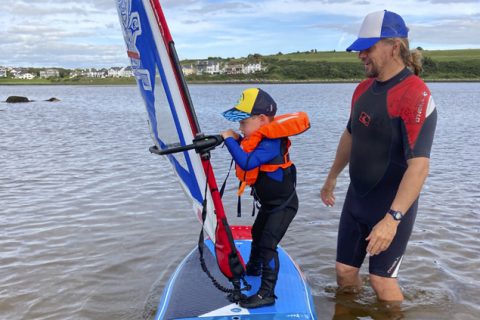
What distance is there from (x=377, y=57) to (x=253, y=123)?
1.07m

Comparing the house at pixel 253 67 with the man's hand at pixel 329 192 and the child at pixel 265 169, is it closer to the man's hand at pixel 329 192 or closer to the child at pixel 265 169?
the man's hand at pixel 329 192

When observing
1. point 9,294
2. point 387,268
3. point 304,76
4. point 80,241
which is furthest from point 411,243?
point 304,76

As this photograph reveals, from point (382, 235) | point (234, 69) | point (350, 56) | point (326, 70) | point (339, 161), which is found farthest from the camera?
point (234, 69)

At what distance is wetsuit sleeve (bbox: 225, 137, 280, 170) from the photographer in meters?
3.45

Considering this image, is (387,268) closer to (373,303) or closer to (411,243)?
(373,303)

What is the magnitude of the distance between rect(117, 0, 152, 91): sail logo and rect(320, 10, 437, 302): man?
158 cm

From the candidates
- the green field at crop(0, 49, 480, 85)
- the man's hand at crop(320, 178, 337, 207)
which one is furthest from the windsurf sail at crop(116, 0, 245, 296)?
the green field at crop(0, 49, 480, 85)

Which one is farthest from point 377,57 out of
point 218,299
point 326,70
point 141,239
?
point 326,70

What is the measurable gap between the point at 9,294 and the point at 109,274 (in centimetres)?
112

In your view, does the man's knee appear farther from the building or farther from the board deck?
the building

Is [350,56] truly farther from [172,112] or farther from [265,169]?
[172,112]

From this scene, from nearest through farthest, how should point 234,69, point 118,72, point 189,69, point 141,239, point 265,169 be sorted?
point 265,169, point 141,239, point 189,69, point 234,69, point 118,72

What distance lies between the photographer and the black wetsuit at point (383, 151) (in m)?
3.49

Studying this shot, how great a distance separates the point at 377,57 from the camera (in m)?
3.67
